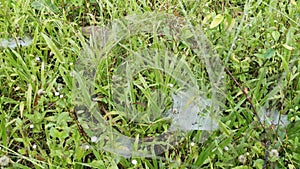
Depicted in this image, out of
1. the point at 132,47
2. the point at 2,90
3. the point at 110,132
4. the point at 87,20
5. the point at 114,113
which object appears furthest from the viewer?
the point at 87,20

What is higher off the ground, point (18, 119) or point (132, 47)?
point (132, 47)

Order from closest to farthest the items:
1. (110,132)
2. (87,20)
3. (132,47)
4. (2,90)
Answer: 1. (110,132)
2. (2,90)
3. (132,47)
4. (87,20)

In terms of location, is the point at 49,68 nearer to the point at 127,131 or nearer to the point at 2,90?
the point at 2,90

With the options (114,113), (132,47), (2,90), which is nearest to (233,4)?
(132,47)

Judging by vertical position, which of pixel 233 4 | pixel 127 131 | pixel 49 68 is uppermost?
pixel 233 4

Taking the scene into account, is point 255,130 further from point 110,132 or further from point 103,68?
point 103,68

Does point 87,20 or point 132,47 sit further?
point 87,20
